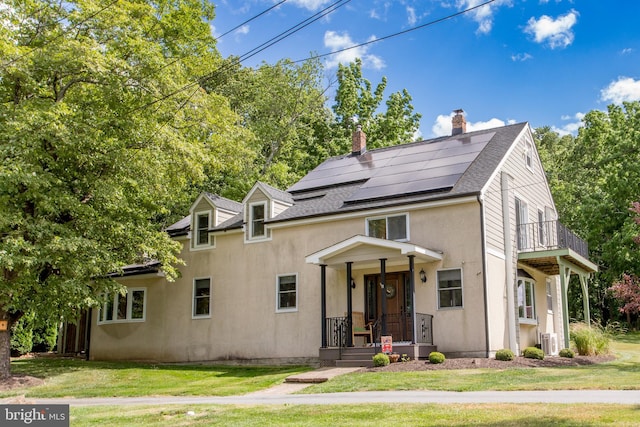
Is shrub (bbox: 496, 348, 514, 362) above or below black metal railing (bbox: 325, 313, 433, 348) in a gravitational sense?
below

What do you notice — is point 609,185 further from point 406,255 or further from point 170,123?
point 170,123

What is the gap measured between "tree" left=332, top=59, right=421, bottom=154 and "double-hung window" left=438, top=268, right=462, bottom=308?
1994cm

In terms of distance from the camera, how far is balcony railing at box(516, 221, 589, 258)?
854 inches

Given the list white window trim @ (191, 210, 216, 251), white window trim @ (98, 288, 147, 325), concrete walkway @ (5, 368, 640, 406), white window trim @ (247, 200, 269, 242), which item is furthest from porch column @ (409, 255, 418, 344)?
white window trim @ (98, 288, 147, 325)

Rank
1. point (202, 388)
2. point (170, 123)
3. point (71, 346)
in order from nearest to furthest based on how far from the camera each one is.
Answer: point (202, 388)
point (170, 123)
point (71, 346)

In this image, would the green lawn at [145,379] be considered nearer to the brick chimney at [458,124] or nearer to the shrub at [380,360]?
the shrub at [380,360]

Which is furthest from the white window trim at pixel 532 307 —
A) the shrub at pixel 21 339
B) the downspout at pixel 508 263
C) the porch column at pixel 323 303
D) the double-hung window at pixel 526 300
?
the shrub at pixel 21 339

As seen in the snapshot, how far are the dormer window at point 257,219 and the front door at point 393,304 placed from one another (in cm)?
430

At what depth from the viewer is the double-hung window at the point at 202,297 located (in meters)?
23.6

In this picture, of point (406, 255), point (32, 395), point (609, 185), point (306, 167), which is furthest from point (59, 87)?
point (609, 185)

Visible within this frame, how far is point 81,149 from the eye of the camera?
60.0 ft

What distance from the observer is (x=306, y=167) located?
133ft

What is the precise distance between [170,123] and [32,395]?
902cm

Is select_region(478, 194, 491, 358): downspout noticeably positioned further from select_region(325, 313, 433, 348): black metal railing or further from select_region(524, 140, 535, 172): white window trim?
select_region(524, 140, 535, 172): white window trim
